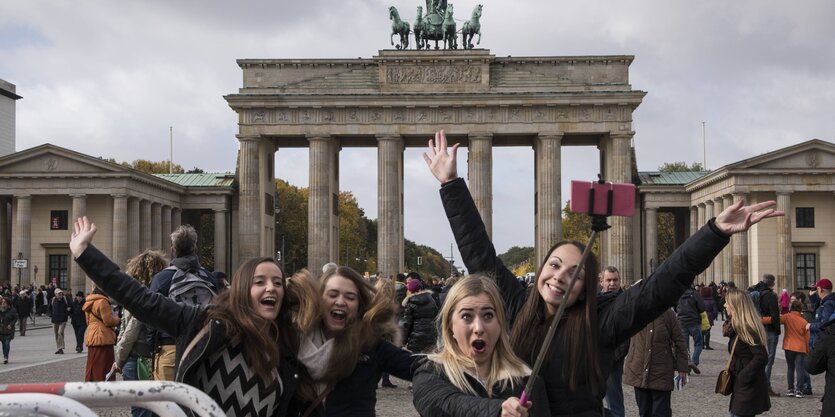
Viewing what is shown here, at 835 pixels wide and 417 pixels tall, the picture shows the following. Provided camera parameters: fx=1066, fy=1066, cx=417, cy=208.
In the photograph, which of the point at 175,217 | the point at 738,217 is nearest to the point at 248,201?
the point at 175,217

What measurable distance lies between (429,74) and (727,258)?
20.9 m

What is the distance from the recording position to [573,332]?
16.6ft

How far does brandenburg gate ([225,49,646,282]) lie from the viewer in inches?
2549

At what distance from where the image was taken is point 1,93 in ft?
289

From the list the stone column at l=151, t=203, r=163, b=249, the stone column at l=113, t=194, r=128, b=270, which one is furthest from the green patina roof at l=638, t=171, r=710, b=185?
the stone column at l=113, t=194, r=128, b=270

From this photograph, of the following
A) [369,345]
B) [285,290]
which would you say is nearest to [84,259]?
[285,290]

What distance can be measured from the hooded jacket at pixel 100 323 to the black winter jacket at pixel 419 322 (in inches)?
181

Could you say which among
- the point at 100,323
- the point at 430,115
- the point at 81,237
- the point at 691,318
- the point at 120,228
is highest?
the point at 430,115

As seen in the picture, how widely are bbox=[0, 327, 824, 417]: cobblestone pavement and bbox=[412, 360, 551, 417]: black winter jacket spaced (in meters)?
6.08

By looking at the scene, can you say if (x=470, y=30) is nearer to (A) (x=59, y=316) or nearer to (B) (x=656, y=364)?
(A) (x=59, y=316)

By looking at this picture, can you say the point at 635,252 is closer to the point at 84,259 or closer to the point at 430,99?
the point at 430,99

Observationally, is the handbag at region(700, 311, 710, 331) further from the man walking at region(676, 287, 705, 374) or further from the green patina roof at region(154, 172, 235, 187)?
the green patina roof at region(154, 172, 235, 187)

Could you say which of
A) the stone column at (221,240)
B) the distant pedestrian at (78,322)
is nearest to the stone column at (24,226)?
the stone column at (221,240)

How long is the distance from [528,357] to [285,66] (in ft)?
204
